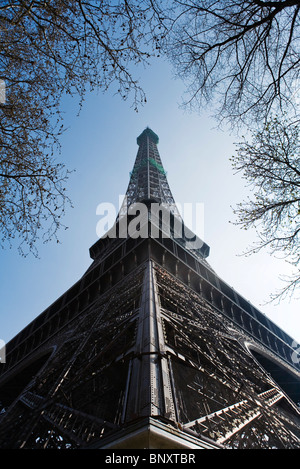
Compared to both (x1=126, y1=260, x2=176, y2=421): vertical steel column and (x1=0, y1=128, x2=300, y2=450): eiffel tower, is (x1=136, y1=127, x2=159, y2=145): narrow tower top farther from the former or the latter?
(x1=126, y1=260, x2=176, y2=421): vertical steel column

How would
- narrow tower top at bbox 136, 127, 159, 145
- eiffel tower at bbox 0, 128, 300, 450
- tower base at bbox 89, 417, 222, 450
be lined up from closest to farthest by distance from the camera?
tower base at bbox 89, 417, 222, 450
eiffel tower at bbox 0, 128, 300, 450
narrow tower top at bbox 136, 127, 159, 145

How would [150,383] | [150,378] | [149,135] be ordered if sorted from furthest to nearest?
[149,135] → [150,378] → [150,383]

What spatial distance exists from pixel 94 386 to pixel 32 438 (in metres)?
2.75

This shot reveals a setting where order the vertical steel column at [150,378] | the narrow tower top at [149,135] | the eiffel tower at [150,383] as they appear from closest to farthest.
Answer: the vertical steel column at [150,378] → the eiffel tower at [150,383] → the narrow tower top at [149,135]

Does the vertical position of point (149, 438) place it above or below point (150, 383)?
below

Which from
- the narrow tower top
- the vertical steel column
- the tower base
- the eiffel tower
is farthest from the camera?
the narrow tower top

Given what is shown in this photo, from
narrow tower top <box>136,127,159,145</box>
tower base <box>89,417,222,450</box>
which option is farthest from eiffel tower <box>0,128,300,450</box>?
narrow tower top <box>136,127,159,145</box>

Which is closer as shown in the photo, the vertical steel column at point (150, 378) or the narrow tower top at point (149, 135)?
the vertical steel column at point (150, 378)

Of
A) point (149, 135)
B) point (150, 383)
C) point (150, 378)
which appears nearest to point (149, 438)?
point (150, 383)

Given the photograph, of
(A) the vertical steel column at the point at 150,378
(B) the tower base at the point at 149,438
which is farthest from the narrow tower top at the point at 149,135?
(B) the tower base at the point at 149,438

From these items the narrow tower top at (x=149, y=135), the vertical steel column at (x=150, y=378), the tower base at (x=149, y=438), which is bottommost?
the tower base at (x=149, y=438)

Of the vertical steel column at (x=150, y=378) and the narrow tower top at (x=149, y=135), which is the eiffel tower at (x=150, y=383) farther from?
the narrow tower top at (x=149, y=135)

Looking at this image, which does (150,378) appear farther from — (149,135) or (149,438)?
(149,135)

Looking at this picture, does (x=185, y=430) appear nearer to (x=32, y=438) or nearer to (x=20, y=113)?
(x=32, y=438)
